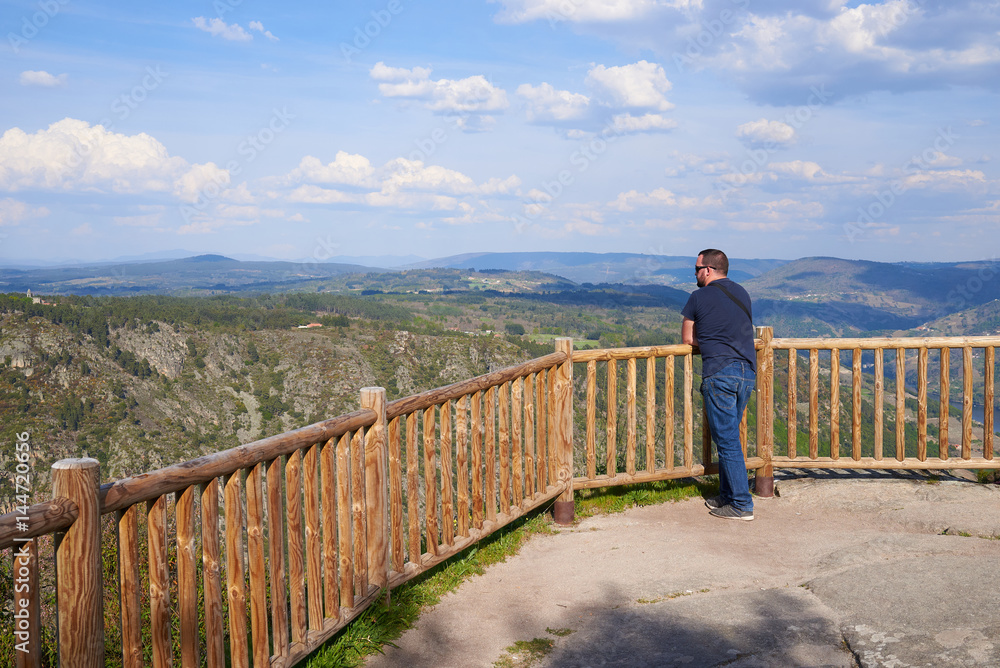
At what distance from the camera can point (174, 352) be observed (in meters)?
75.9

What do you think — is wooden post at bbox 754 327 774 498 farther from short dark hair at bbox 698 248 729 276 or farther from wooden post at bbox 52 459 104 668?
wooden post at bbox 52 459 104 668

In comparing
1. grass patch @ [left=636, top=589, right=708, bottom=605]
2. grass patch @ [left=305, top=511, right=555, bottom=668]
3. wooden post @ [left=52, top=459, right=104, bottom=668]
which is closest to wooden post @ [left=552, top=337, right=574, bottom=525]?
grass patch @ [left=305, top=511, right=555, bottom=668]

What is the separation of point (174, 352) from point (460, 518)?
7834cm

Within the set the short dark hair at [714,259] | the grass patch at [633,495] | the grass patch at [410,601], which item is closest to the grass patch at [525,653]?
the grass patch at [410,601]

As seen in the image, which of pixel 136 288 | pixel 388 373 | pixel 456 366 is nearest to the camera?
pixel 388 373

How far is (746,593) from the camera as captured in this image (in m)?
4.38

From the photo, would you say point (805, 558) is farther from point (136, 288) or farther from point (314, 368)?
point (136, 288)

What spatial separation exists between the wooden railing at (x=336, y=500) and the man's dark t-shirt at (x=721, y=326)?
0.23 metres

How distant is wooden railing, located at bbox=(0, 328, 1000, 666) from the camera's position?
235 cm

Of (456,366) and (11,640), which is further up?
(11,640)

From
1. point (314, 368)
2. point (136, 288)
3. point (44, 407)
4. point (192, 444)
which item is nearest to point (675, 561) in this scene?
point (192, 444)

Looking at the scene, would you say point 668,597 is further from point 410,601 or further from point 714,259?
point 714,259

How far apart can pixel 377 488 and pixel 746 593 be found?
2.28 m

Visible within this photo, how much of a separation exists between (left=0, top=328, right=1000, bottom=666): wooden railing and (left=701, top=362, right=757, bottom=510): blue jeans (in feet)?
0.96
